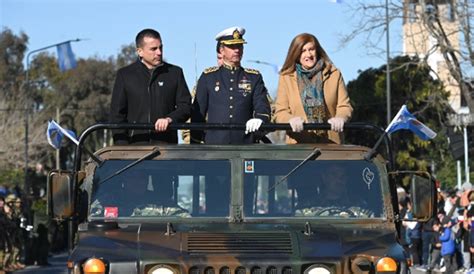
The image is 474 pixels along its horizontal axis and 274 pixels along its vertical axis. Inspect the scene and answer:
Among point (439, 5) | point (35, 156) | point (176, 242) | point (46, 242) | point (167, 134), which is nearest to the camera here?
point (176, 242)

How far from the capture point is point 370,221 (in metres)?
8.45

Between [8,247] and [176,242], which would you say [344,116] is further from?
[8,247]

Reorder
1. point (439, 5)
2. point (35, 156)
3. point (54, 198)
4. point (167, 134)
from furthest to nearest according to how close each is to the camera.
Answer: point (35, 156) → point (439, 5) → point (167, 134) → point (54, 198)

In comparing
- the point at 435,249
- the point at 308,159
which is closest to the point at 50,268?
the point at 435,249

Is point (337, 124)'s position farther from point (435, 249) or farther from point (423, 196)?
point (435, 249)

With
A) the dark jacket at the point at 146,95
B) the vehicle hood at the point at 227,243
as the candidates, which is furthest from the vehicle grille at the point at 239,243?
the dark jacket at the point at 146,95

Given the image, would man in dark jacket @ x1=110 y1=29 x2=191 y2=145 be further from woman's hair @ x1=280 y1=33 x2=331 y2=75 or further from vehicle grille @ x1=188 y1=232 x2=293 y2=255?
vehicle grille @ x1=188 y1=232 x2=293 y2=255

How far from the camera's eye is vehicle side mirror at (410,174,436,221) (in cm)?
845

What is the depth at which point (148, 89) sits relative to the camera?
9.70 metres

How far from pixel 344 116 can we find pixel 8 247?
1714 centimetres

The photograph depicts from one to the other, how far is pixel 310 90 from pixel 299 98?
10cm

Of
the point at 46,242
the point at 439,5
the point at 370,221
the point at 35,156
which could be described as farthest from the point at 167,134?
the point at 35,156

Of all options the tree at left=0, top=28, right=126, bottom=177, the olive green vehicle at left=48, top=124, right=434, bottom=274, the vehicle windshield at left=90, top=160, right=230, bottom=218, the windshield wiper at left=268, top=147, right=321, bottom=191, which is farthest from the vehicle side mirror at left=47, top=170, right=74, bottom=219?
the tree at left=0, top=28, right=126, bottom=177

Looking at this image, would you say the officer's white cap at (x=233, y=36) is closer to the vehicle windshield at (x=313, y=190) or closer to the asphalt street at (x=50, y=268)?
the vehicle windshield at (x=313, y=190)
